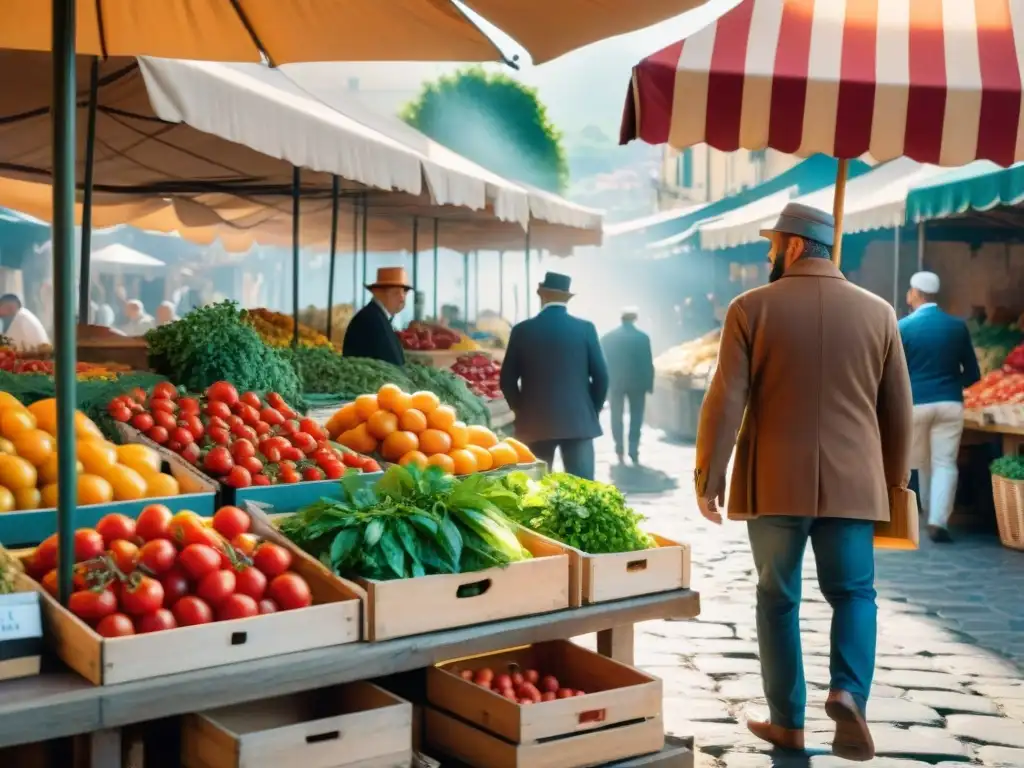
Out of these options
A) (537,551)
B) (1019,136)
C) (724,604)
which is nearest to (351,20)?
(537,551)

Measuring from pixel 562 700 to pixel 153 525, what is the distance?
1.31m

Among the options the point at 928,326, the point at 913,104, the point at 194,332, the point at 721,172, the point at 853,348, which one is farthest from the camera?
the point at 721,172

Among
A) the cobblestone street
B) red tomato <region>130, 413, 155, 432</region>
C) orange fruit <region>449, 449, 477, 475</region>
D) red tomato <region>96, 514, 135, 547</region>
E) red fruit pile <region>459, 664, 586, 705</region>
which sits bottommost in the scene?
the cobblestone street

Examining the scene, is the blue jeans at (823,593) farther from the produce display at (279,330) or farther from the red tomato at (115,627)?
the produce display at (279,330)

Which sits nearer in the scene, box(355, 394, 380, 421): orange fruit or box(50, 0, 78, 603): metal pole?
box(50, 0, 78, 603): metal pole

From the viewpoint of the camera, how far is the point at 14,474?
381cm

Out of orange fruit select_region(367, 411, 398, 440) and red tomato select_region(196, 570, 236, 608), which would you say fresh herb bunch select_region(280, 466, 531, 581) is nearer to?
red tomato select_region(196, 570, 236, 608)

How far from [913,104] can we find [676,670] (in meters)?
2.80

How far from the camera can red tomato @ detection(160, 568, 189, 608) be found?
319 centimetres

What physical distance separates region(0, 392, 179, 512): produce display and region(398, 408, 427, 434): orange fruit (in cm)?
118

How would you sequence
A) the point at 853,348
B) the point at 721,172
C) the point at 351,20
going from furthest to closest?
1. the point at 721,172
2. the point at 853,348
3. the point at 351,20

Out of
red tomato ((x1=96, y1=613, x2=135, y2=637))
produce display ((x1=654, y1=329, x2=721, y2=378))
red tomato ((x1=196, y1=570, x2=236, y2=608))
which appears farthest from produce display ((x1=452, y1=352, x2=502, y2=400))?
red tomato ((x1=96, y1=613, x2=135, y2=637))

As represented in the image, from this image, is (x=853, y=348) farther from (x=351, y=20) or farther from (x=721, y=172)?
(x=721, y=172)

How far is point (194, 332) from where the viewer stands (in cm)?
561
